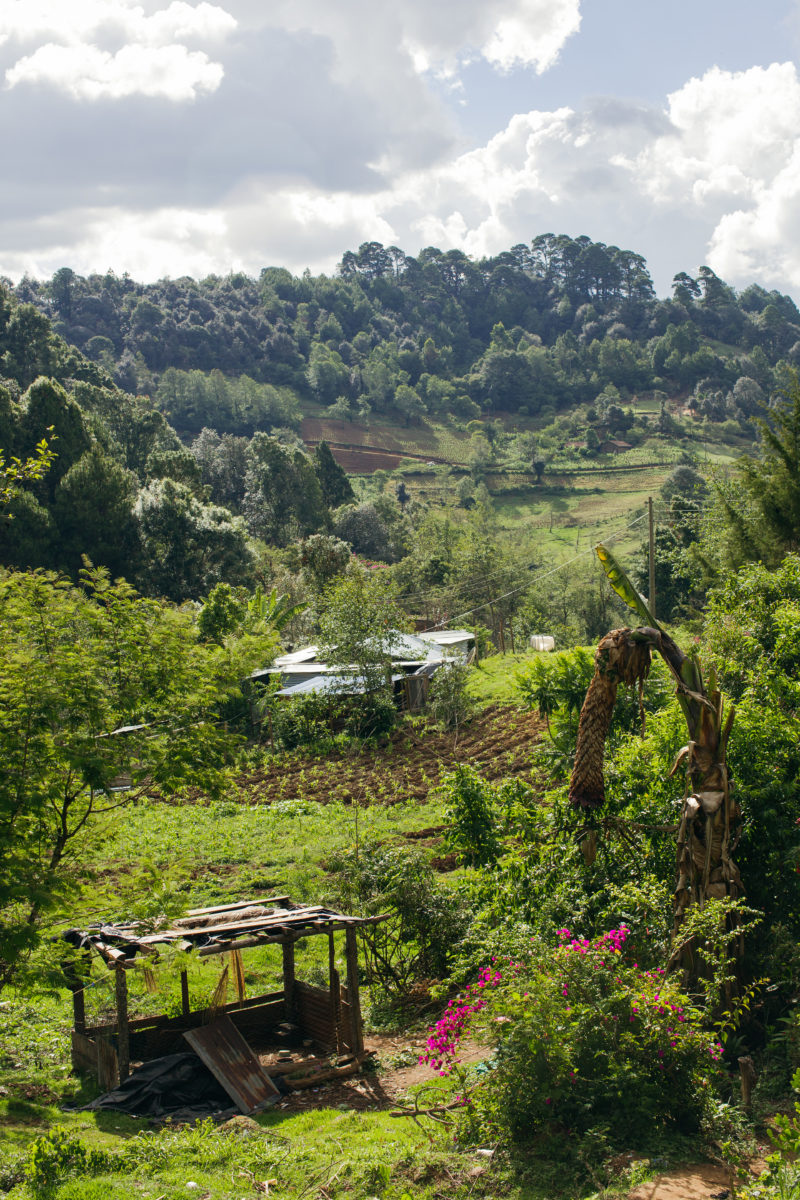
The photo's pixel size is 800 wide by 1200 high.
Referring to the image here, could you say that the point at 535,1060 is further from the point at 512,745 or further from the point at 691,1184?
the point at 512,745

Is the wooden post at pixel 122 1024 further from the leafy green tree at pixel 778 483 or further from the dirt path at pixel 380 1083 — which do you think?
the leafy green tree at pixel 778 483

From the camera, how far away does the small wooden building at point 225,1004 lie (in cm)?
909

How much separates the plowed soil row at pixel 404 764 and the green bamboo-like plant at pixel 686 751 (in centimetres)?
1289

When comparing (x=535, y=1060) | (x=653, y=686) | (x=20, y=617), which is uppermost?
(x=20, y=617)

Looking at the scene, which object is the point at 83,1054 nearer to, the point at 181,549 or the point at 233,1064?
the point at 233,1064

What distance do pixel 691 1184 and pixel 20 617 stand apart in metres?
6.76

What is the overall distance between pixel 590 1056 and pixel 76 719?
4871 millimetres

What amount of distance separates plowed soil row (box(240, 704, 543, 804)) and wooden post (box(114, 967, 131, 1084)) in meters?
11.2

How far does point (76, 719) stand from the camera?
26.0 ft

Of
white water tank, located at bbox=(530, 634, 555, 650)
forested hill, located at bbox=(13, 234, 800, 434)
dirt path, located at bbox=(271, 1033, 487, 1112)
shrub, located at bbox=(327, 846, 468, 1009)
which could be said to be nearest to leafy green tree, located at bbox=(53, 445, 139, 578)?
white water tank, located at bbox=(530, 634, 555, 650)

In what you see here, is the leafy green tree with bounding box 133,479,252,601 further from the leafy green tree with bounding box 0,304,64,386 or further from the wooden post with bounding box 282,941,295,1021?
the wooden post with bounding box 282,941,295,1021

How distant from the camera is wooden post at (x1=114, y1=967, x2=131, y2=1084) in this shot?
895 centimetres

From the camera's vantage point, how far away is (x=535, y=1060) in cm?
636

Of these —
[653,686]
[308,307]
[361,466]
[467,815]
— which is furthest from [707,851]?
[308,307]
